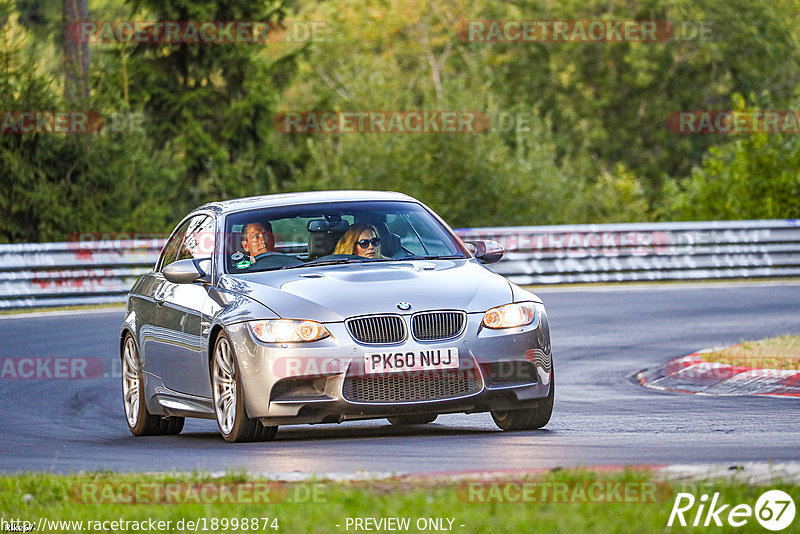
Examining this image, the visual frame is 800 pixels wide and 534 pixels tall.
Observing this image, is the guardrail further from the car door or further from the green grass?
the green grass

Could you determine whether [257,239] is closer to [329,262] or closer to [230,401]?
[329,262]

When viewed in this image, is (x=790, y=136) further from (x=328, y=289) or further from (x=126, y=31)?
(x=328, y=289)

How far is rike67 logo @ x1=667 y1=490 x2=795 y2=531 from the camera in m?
6.09

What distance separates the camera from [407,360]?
31.4 feet

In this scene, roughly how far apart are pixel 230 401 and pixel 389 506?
12.0 feet

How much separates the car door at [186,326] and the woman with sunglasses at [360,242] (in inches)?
36.8

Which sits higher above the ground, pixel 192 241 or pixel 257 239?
pixel 257 239

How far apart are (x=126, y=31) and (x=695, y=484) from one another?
104ft

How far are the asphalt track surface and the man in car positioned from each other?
128 centimetres

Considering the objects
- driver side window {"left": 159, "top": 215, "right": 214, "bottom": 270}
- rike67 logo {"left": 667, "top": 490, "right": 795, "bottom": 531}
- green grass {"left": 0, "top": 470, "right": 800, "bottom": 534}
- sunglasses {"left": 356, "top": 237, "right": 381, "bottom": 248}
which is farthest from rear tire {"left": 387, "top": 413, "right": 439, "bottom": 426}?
rike67 logo {"left": 667, "top": 490, "right": 795, "bottom": 531}

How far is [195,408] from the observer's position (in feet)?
35.6

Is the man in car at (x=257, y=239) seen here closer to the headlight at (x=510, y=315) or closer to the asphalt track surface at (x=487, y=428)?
the asphalt track surface at (x=487, y=428)

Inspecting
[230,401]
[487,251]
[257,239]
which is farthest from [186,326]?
[487,251]

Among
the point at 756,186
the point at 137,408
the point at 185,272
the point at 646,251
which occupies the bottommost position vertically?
the point at 646,251
